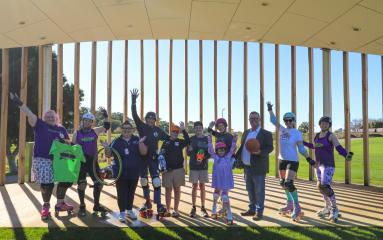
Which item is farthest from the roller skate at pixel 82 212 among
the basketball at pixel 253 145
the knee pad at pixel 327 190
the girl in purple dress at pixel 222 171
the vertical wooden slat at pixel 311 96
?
the vertical wooden slat at pixel 311 96

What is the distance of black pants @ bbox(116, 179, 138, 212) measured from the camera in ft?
17.8

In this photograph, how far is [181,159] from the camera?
588 cm

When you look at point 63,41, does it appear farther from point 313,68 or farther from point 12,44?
→ point 313,68

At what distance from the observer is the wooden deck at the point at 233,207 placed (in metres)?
5.39

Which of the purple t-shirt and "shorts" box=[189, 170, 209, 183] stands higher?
the purple t-shirt

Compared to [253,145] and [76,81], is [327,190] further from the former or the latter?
[76,81]

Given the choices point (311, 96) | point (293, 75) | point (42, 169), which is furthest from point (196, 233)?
point (293, 75)

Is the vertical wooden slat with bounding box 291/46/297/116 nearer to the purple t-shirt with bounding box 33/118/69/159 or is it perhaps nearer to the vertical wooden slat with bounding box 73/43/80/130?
the vertical wooden slat with bounding box 73/43/80/130

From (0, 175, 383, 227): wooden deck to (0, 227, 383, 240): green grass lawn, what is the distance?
266mm

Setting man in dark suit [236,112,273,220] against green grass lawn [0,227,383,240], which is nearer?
green grass lawn [0,227,383,240]

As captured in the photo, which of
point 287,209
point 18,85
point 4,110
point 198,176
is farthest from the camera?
point 18,85

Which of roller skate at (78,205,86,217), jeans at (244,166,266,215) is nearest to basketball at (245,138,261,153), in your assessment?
jeans at (244,166,266,215)

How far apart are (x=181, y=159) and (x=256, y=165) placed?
1200 millimetres

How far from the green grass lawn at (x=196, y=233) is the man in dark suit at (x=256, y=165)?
2.26ft
